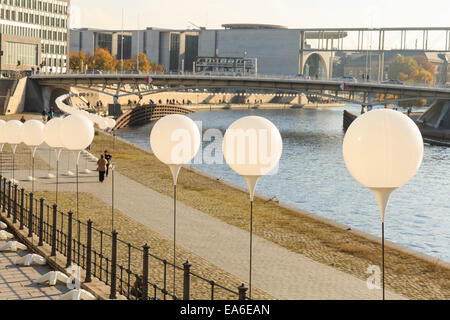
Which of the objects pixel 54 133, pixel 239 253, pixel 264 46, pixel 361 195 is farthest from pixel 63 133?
pixel 264 46

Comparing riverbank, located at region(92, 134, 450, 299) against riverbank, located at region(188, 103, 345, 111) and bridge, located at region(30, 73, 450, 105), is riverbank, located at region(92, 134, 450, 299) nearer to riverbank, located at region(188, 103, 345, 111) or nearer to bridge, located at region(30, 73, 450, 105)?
bridge, located at region(30, 73, 450, 105)

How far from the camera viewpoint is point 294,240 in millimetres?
18172

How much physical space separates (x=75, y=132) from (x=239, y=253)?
498cm

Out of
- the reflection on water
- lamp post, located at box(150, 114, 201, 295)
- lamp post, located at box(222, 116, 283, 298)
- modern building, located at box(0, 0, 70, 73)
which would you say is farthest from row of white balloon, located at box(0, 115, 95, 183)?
modern building, located at box(0, 0, 70, 73)

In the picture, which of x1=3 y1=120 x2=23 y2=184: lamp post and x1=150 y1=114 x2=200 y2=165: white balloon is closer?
x1=150 y1=114 x2=200 y2=165: white balloon

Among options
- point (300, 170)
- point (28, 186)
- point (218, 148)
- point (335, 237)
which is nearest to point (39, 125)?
point (28, 186)

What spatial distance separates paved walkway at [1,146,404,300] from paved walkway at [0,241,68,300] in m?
4.02

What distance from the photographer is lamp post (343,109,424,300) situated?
24.6 feet

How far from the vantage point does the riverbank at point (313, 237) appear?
48.9ft

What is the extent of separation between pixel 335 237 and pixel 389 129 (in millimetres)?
11839

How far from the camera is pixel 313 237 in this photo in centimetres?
1873

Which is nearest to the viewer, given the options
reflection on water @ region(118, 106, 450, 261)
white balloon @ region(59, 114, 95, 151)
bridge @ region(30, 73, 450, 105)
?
white balloon @ region(59, 114, 95, 151)

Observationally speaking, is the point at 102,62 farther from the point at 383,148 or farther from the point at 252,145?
the point at 383,148

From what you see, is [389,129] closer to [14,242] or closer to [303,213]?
[14,242]
